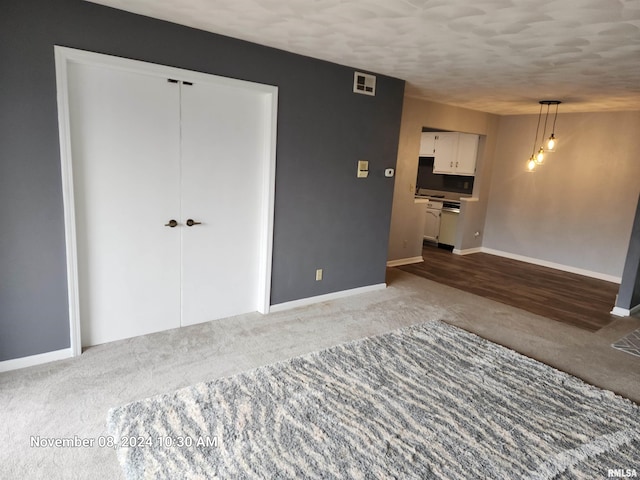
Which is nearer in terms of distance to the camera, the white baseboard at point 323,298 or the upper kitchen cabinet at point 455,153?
the white baseboard at point 323,298

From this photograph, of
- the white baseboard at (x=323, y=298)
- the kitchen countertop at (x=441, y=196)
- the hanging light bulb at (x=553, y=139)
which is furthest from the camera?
the kitchen countertop at (x=441, y=196)

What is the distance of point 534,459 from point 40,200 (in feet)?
11.2

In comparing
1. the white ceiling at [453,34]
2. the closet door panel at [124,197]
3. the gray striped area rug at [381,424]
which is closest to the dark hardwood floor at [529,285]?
the gray striped area rug at [381,424]

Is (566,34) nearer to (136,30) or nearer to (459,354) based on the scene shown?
(459,354)

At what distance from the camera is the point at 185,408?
95.4 inches

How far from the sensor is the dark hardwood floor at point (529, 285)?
4645 millimetres

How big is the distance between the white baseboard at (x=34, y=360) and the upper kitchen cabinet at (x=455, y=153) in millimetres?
6652

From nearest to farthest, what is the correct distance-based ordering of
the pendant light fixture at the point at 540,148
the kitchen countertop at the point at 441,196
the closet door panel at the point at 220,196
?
1. the closet door panel at the point at 220,196
2. the pendant light fixture at the point at 540,148
3. the kitchen countertop at the point at 441,196

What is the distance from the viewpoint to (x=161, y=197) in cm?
331

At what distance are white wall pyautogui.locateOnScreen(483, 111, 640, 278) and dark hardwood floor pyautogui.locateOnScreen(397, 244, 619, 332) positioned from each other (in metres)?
0.38

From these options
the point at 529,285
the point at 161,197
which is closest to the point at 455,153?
the point at 529,285

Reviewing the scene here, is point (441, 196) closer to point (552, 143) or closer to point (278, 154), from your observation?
point (552, 143)

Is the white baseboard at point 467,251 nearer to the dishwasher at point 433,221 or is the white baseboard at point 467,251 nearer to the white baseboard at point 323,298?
the dishwasher at point 433,221

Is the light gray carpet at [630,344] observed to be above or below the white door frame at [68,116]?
below
